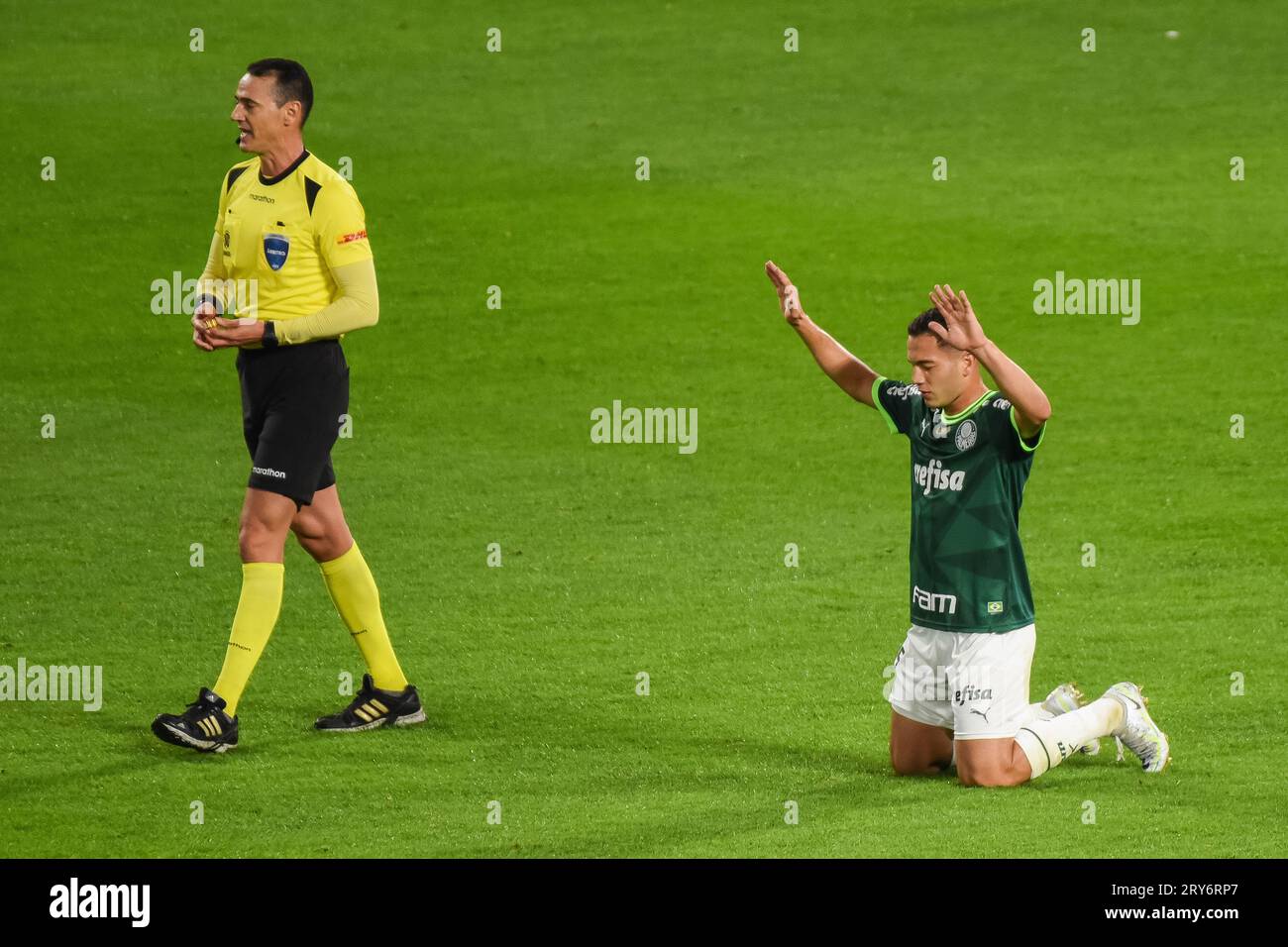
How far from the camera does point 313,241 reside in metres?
7.38

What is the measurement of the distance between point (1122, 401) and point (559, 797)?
756 cm

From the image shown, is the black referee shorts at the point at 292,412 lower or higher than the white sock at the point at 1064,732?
higher

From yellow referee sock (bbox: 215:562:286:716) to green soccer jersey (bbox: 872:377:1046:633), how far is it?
2.44m

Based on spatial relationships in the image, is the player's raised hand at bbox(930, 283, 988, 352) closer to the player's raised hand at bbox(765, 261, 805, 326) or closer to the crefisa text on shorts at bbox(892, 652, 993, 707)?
the player's raised hand at bbox(765, 261, 805, 326)

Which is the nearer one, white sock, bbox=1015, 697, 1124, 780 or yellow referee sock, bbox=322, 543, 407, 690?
white sock, bbox=1015, 697, 1124, 780

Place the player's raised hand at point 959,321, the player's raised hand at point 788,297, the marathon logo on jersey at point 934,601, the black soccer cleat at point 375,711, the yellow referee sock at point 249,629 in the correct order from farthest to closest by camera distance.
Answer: the black soccer cleat at point 375,711 < the yellow referee sock at point 249,629 < the player's raised hand at point 788,297 < the marathon logo on jersey at point 934,601 < the player's raised hand at point 959,321

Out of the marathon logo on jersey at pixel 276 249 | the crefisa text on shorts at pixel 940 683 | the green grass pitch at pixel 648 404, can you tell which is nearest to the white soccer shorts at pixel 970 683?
the crefisa text on shorts at pixel 940 683

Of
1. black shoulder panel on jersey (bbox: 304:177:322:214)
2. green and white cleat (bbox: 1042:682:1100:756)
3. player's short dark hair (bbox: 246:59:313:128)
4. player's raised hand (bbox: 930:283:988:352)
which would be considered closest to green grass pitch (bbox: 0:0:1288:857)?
green and white cleat (bbox: 1042:682:1100:756)

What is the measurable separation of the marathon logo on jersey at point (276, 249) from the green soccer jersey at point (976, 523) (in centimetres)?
254

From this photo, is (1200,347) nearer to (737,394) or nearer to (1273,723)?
(737,394)

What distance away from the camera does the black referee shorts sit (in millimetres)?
7281

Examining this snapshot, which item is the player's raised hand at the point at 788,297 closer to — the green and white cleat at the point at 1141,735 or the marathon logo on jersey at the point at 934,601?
the marathon logo on jersey at the point at 934,601

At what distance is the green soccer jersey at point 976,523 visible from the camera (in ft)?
22.2
